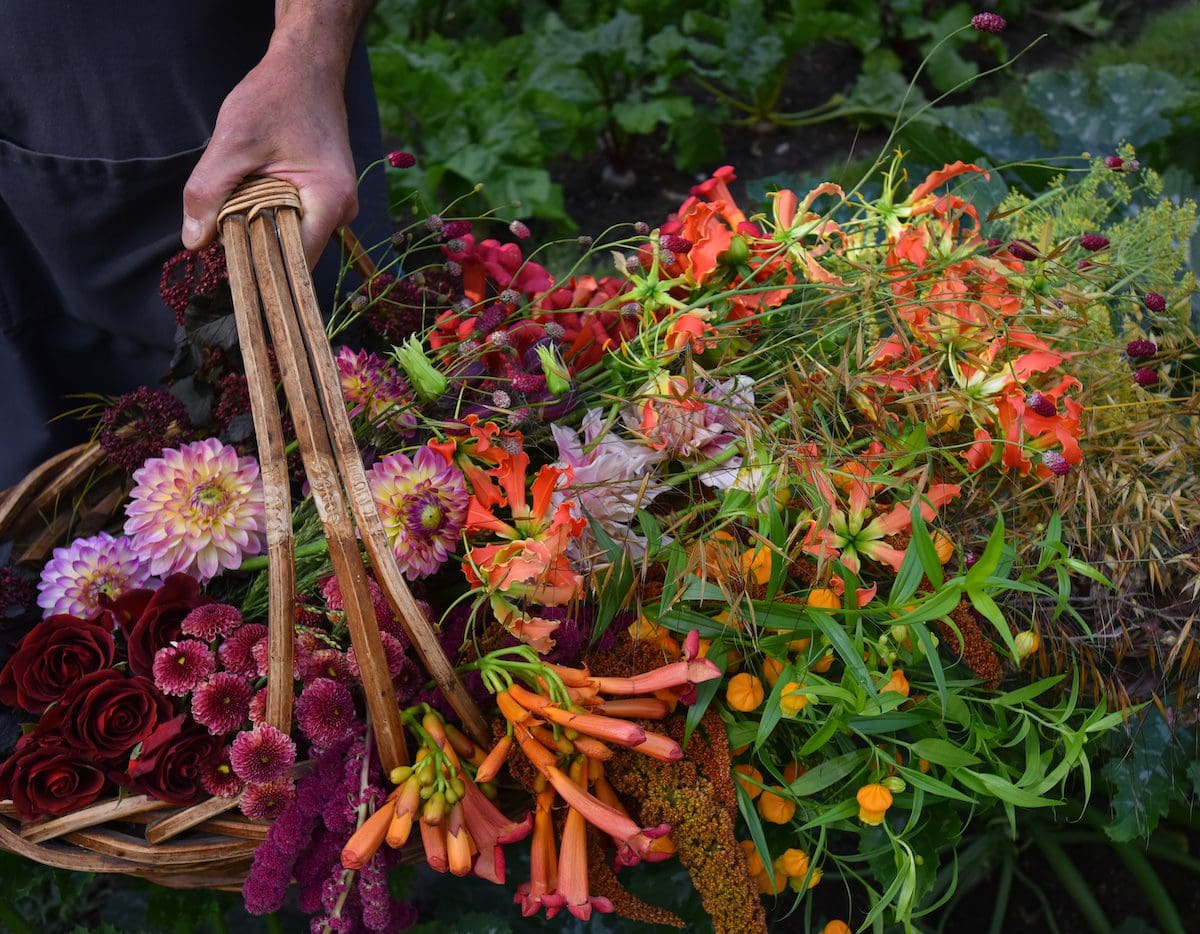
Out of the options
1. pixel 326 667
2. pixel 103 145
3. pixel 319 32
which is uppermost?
pixel 319 32

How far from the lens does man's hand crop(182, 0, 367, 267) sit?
2.93 ft

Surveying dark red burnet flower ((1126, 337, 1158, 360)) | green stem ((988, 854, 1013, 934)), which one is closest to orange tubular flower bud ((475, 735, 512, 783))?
dark red burnet flower ((1126, 337, 1158, 360))

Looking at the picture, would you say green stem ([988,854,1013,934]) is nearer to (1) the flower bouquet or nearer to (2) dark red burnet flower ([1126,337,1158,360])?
(1) the flower bouquet

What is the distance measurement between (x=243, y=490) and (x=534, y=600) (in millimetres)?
318

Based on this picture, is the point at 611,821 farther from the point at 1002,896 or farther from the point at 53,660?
the point at 1002,896

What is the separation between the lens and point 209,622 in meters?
0.89

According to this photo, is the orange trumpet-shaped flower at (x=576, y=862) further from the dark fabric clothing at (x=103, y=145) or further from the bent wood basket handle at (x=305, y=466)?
the dark fabric clothing at (x=103, y=145)

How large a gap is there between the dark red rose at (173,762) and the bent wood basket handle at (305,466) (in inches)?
4.1

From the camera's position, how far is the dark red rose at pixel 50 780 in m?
0.88

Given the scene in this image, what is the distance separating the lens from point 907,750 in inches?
34.5

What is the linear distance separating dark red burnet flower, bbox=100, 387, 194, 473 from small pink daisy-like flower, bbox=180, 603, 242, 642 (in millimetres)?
207

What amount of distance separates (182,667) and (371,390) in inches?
11.6

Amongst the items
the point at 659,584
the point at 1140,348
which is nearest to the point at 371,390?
the point at 659,584

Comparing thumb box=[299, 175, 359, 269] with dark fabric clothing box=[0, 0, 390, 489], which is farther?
dark fabric clothing box=[0, 0, 390, 489]
